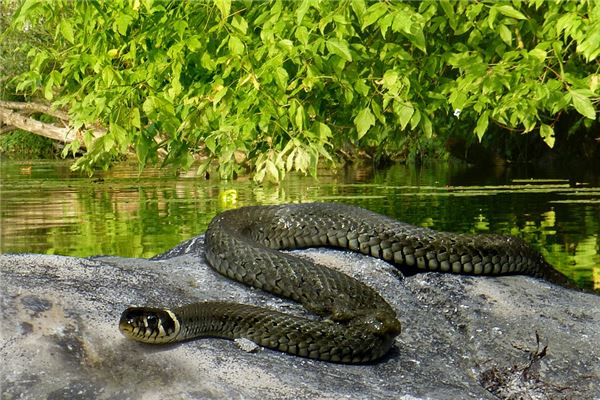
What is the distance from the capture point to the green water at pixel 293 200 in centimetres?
1199

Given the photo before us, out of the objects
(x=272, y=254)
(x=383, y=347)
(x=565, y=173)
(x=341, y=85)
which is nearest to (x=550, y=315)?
(x=383, y=347)

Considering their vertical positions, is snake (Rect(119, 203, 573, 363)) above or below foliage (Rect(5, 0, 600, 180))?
below

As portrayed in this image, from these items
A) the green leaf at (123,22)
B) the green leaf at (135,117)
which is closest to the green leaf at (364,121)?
the green leaf at (135,117)

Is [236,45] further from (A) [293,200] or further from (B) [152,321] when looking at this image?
(A) [293,200]

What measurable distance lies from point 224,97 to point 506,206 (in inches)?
354

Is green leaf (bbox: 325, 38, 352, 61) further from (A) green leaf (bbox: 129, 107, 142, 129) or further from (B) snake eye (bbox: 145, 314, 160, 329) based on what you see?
(B) snake eye (bbox: 145, 314, 160, 329)

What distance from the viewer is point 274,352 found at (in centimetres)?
511

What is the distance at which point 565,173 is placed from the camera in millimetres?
24828

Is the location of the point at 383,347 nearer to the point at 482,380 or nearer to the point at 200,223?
the point at 482,380

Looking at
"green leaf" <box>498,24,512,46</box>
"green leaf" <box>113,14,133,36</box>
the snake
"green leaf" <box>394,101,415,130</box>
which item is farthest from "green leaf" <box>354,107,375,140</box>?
"green leaf" <box>113,14,133,36</box>

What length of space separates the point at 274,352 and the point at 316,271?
41.6 inches

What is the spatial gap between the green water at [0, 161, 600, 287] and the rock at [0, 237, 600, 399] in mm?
3566

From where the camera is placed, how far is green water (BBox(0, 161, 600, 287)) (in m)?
12.0

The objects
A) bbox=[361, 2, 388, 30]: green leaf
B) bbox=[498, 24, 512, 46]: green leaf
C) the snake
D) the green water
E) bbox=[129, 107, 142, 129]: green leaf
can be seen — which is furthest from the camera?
the green water
